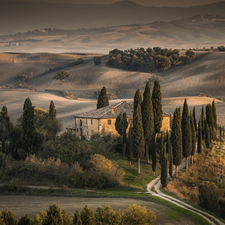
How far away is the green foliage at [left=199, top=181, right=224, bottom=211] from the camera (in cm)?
3508

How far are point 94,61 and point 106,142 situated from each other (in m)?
139

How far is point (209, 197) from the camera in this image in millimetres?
35969

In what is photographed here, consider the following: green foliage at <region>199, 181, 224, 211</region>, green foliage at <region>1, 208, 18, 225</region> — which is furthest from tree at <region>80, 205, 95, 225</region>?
green foliage at <region>199, 181, 224, 211</region>

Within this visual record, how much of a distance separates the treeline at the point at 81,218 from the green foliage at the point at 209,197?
8621 mm

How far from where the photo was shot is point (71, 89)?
546 ft

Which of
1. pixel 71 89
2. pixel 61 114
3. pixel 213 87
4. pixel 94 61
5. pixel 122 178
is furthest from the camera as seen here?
pixel 94 61

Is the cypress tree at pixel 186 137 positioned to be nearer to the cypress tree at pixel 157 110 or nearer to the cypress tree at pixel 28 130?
the cypress tree at pixel 157 110

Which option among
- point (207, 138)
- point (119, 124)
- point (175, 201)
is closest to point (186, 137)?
point (207, 138)

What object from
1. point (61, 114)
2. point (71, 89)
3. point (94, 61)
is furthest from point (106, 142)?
point (94, 61)

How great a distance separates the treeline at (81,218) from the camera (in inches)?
999

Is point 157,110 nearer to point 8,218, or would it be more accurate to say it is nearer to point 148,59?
point 8,218

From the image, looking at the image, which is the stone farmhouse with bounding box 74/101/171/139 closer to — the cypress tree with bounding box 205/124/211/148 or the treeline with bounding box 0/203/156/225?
the cypress tree with bounding box 205/124/211/148

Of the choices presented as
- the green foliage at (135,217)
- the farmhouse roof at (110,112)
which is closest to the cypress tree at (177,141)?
the farmhouse roof at (110,112)

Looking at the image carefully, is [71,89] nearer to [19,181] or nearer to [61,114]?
[61,114]
